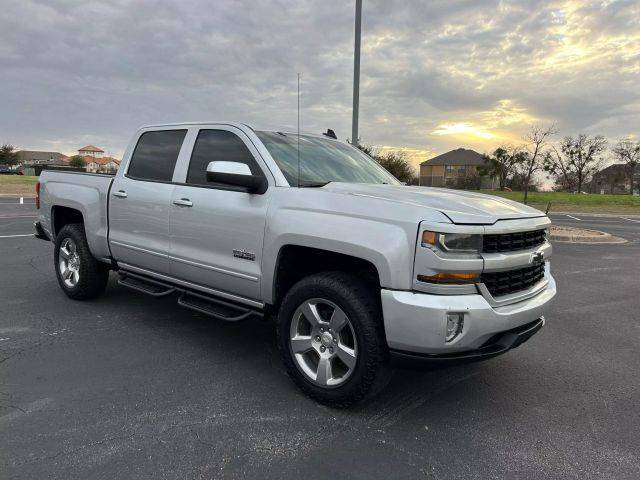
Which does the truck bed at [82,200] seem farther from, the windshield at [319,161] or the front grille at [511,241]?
the front grille at [511,241]

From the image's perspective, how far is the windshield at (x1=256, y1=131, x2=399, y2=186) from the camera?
13.0 feet

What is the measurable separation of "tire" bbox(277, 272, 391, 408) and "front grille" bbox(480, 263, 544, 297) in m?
0.71

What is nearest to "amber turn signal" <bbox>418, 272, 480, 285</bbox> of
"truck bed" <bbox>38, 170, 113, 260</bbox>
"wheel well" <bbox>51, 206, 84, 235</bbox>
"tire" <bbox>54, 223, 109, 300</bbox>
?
"truck bed" <bbox>38, 170, 113, 260</bbox>

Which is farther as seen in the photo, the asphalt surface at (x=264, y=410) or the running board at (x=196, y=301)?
the running board at (x=196, y=301)

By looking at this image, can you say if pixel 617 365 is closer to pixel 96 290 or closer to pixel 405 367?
pixel 405 367

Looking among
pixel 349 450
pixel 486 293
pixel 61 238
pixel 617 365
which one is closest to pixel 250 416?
pixel 349 450

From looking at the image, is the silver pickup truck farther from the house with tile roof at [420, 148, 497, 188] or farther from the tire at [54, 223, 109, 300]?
the house with tile roof at [420, 148, 497, 188]

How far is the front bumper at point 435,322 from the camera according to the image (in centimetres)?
285

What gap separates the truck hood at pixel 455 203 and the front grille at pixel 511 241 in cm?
11

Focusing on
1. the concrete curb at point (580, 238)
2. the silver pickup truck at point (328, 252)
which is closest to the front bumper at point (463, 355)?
the silver pickup truck at point (328, 252)

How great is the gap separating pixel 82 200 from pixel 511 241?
4.49 m

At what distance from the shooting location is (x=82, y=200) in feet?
18.1

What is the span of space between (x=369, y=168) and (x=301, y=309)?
1886 millimetres

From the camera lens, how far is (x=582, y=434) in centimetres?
313
